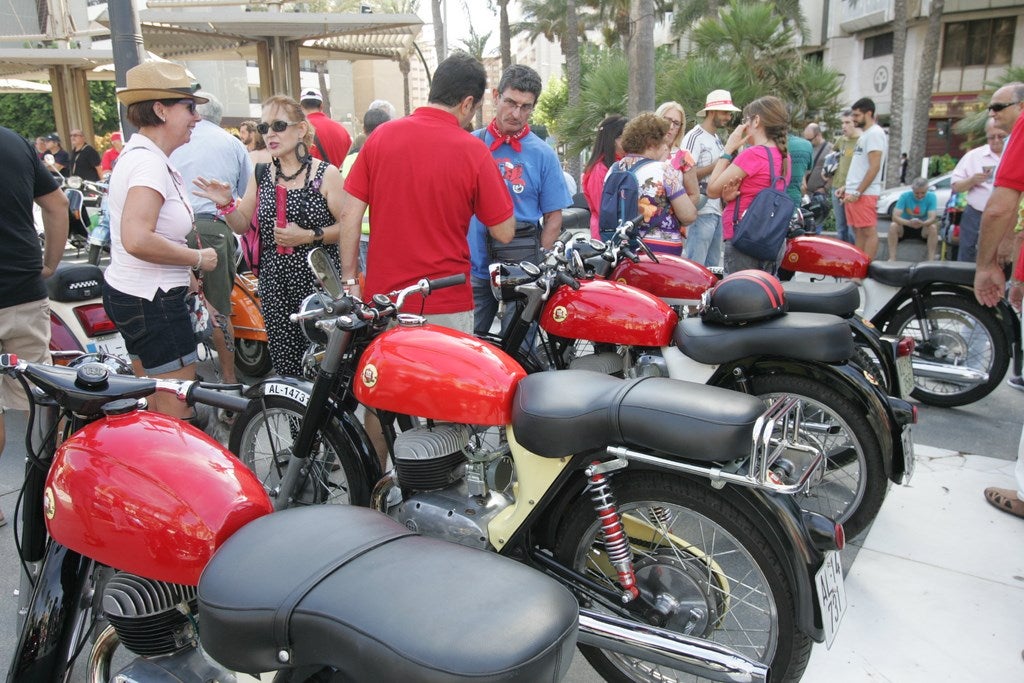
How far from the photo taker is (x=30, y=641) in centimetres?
204

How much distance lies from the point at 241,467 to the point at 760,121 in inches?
164

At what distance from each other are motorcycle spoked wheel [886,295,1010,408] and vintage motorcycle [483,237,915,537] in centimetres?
158

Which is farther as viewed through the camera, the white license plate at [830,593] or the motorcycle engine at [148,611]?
the white license plate at [830,593]

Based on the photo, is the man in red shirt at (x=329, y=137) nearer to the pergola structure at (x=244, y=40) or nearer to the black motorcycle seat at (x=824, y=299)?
the pergola structure at (x=244, y=40)

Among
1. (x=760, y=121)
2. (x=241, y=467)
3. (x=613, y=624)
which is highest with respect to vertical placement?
(x=760, y=121)

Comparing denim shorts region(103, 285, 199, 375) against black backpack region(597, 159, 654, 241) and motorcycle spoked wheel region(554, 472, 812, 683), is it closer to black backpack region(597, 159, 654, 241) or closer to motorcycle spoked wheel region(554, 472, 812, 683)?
motorcycle spoked wheel region(554, 472, 812, 683)

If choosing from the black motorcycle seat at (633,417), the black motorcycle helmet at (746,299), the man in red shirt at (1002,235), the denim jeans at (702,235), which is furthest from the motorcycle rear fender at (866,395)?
the denim jeans at (702,235)

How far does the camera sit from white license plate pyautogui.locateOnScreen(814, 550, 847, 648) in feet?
6.43

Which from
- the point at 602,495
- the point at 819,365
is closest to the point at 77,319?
the point at 602,495

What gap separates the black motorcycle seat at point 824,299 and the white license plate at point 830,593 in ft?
5.96

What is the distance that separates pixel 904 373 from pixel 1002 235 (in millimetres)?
795

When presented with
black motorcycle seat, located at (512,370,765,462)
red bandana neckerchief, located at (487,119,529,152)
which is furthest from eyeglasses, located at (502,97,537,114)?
black motorcycle seat, located at (512,370,765,462)

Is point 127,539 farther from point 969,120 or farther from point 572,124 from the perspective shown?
point 969,120

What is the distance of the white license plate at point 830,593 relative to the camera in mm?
1960
